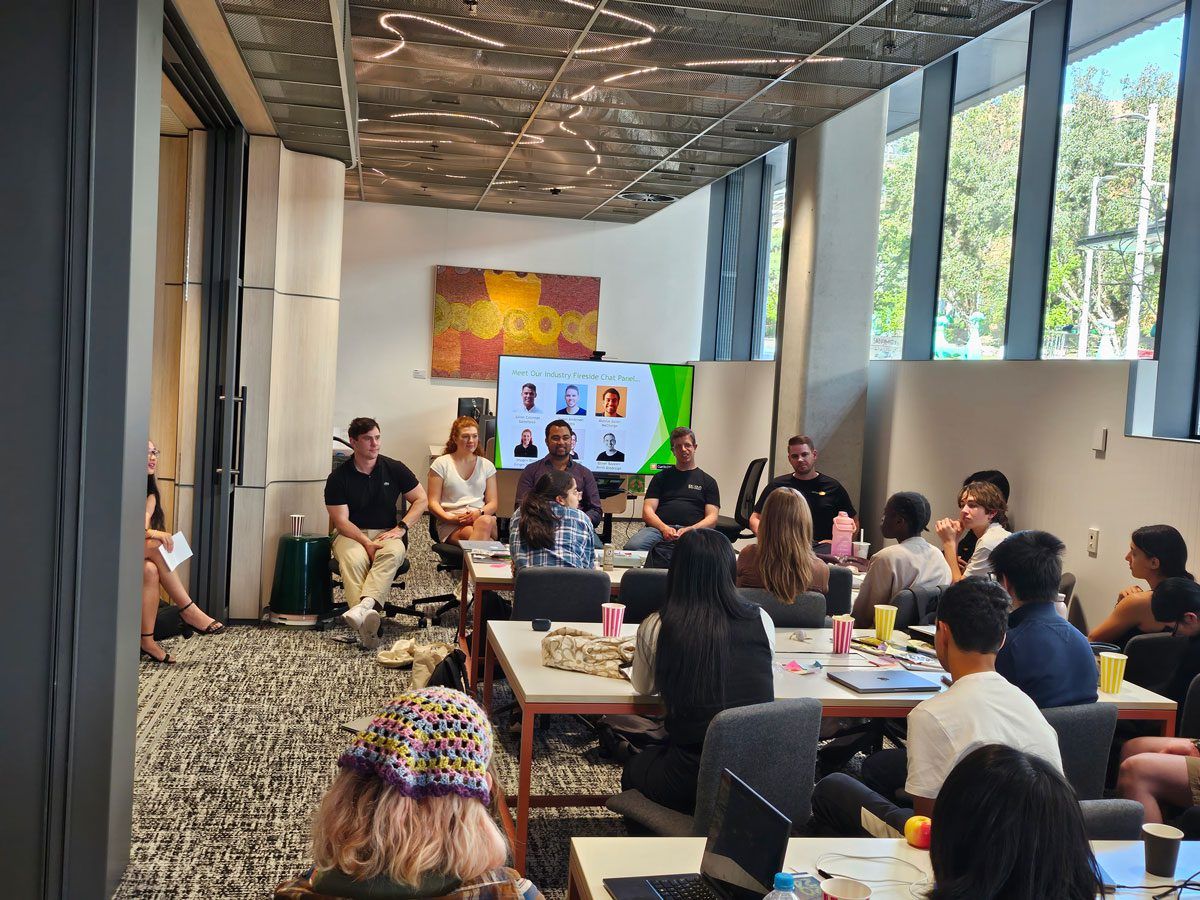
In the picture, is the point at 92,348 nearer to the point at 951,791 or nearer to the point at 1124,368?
the point at 951,791

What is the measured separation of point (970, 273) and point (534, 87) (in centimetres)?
325

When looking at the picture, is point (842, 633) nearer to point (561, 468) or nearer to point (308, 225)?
point (561, 468)

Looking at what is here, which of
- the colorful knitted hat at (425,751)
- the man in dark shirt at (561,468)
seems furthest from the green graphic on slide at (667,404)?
the colorful knitted hat at (425,751)

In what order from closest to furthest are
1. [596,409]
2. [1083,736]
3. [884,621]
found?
1. [1083,736]
2. [884,621]
3. [596,409]

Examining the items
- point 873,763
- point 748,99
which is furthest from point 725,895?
point 748,99

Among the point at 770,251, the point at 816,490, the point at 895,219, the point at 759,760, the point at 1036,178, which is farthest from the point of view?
the point at 770,251

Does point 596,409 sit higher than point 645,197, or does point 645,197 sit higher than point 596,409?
point 645,197

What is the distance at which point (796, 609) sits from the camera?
4.54 metres

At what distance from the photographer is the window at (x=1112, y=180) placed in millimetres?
5773

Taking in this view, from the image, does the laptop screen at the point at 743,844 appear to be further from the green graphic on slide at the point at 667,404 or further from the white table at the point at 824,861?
the green graphic on slide at the point at 667,404

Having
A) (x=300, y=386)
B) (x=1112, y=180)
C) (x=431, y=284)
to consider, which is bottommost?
(x=300, y=386)

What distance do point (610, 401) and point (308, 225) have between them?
15.4 feet

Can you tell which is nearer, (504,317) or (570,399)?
(570,399)

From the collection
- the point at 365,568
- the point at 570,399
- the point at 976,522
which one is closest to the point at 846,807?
the point at 976,522
